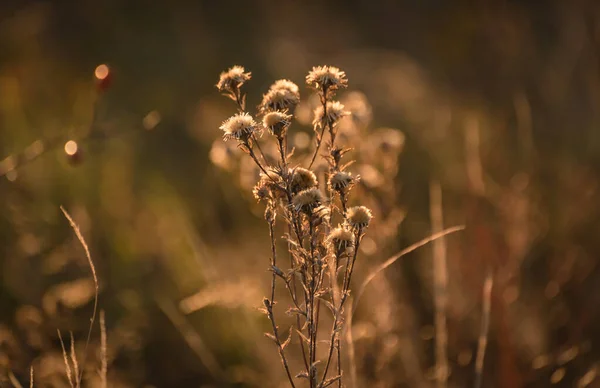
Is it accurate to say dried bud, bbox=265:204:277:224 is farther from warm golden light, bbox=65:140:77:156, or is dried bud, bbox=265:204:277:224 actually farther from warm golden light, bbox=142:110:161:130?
warm golden light, bbox=65:140:77:156

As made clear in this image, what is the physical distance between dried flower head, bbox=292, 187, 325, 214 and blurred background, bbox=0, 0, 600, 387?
0.61 m

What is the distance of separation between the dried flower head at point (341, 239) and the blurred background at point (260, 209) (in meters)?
0.62

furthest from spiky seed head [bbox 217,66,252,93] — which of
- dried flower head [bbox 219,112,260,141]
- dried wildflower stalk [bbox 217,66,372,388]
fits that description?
dried flower head [bbox 219,112,260,141]

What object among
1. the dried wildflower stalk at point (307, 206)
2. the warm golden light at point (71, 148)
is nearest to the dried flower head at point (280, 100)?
the dried wildflower stalk at point (307, 206)

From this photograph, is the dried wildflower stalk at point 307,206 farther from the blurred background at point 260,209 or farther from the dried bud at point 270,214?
the blurred background at point 260,209

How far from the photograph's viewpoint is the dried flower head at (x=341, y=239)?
3.79 ft

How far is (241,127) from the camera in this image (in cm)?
123

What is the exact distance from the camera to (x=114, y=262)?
2463 millimetres

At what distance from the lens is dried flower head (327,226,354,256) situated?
3.79ft

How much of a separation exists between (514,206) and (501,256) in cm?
21

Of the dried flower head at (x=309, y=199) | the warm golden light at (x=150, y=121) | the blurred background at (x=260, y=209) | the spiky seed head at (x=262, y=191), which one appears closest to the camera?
the dried flower head at (x=309, y=199)

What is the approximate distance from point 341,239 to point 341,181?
12cm

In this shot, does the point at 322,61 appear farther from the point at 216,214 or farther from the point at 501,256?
the point at 501,256

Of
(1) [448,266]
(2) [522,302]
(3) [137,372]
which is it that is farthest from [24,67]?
(2) [522,302]
